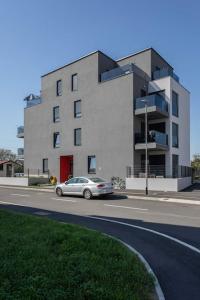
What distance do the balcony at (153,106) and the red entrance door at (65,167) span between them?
10.3m

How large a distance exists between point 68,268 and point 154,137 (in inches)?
879

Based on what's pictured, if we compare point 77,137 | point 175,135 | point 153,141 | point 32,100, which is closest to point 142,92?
point 175,135

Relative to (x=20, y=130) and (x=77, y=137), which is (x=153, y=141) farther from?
(x=20, y=130)

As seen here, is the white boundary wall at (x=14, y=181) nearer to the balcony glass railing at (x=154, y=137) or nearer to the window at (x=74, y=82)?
the window at (x=74, y=82)

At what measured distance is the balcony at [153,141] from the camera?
26.9 metres

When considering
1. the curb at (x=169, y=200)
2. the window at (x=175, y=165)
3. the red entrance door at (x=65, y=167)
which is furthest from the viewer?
the red entrance door at (x=65, y=167)

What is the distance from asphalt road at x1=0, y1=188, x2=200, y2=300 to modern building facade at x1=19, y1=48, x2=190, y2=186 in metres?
13.0

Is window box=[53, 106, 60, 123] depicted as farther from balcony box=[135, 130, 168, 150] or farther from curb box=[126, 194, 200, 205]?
curb box=[126, 194, 200, 205]

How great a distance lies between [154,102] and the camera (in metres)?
27.2

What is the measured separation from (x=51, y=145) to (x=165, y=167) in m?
14.1

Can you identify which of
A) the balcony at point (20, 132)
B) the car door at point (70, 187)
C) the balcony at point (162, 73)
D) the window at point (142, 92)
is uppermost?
the balcony at point (162, 73)

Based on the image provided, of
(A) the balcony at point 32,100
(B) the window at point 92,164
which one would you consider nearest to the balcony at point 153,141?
(B) the window at point 92,164

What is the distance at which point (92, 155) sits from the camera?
31516mm

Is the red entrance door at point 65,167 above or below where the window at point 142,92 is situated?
below
